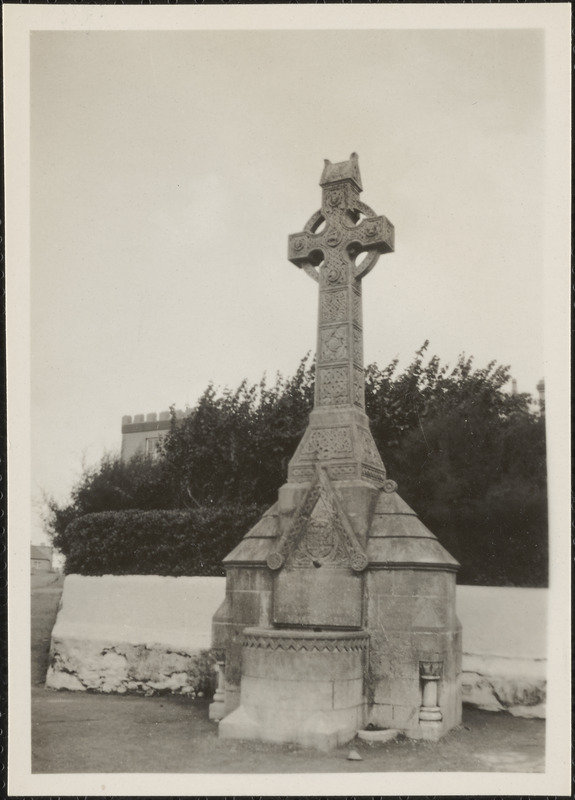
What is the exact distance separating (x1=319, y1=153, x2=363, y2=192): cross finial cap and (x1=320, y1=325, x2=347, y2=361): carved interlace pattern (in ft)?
7.30

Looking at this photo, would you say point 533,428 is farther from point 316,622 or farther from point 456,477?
point 316,622

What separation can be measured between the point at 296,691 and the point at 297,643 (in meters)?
0.52

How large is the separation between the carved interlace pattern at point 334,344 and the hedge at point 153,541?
6100mm

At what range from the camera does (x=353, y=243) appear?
1177 centimetres

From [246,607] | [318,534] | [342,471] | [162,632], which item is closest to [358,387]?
[342,471]

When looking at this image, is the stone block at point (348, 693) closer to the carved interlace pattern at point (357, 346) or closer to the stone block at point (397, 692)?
the stone block at point (397, 692)

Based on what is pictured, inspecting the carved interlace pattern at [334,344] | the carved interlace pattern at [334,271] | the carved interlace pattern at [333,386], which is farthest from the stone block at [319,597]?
the carved interlace pattern at [334,271]

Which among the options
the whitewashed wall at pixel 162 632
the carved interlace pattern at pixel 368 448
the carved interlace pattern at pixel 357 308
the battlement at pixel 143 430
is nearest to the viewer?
the carved interlace pattern at pixel 368 448

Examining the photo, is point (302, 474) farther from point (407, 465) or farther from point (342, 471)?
point (407, 465)

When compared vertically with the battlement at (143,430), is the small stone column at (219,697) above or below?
below

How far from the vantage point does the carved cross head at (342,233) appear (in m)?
11.7

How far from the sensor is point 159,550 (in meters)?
16.6

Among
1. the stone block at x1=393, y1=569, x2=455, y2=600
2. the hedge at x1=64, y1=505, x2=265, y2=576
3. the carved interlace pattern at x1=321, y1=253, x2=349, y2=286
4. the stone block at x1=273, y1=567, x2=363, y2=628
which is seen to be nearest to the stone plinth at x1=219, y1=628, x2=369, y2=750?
the stone block at x1=273, y1=567, x2=363, y2=628

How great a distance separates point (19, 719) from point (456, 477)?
9.51m
